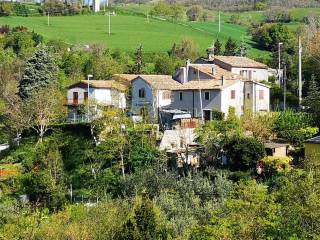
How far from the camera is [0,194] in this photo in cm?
3803

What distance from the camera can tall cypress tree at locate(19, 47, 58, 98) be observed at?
51.8 metres

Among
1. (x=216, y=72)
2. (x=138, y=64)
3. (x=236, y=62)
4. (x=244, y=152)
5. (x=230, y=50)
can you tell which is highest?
(x=230, y=50)

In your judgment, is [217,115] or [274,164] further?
[217,115]

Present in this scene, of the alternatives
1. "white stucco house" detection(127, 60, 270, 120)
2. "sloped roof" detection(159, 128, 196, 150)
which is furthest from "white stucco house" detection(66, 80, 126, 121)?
"sloped roof" detection(159, 128, 196, 150)

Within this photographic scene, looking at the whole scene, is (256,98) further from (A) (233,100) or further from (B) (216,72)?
(B) (216,72)

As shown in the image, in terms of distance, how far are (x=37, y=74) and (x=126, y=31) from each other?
123 feet

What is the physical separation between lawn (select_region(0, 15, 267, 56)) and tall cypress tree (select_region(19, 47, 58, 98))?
84.3 ft

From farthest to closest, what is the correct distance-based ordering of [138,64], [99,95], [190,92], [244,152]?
[138,64] → [99,95] → [190,92] → [244,152]

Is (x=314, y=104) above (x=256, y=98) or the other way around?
the other way around

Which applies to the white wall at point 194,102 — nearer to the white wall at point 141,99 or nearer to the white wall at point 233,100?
the white wall at point 233,100

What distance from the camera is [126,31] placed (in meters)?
89.2

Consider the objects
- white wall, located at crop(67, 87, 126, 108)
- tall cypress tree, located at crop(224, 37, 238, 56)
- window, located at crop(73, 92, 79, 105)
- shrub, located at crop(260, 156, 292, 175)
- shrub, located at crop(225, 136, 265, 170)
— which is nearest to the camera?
shrub, located at crop(260, 156, 292, 175)

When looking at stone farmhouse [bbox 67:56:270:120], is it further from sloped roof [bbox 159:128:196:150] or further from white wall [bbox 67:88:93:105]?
sloped roof [bbox 159:128:196:150]

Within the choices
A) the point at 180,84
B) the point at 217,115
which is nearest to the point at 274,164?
the point at 217,115
